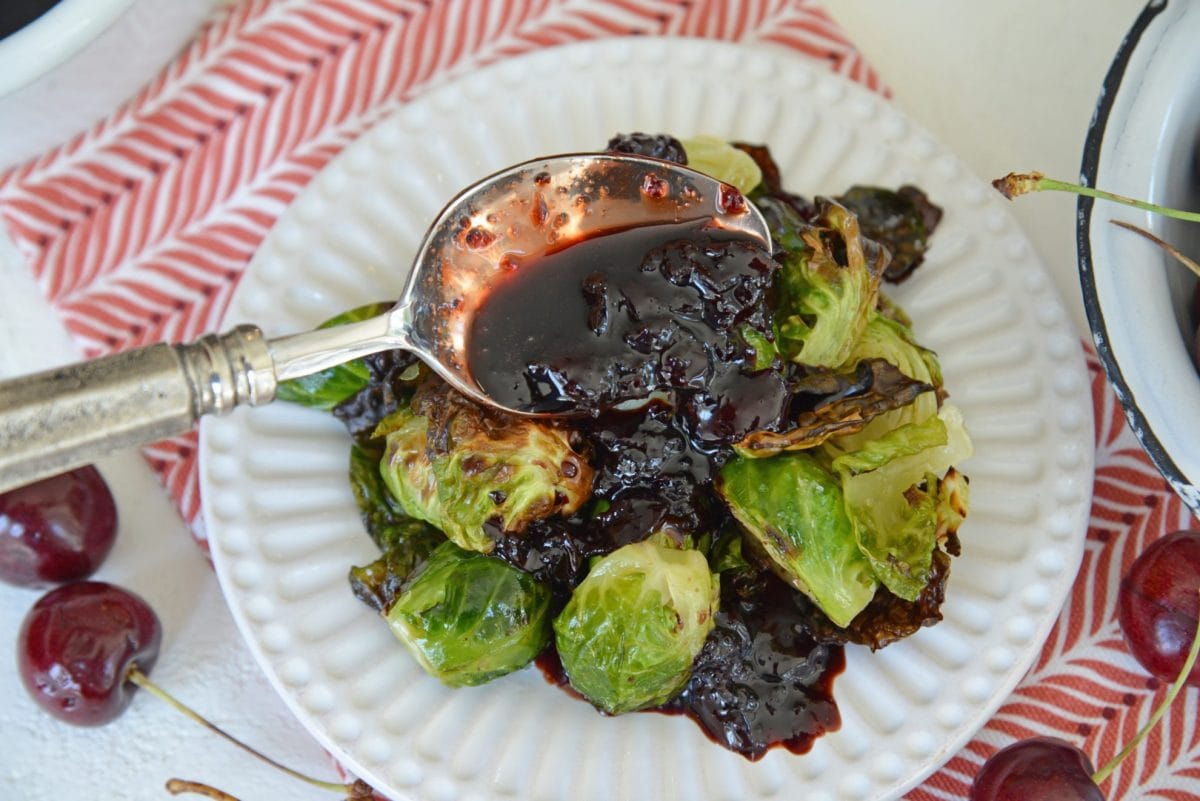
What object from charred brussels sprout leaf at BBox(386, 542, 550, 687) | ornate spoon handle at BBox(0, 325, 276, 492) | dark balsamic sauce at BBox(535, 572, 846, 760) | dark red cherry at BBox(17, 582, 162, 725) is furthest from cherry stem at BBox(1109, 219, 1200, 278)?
dark red cherry at BBox(17, 582, 162, 725)

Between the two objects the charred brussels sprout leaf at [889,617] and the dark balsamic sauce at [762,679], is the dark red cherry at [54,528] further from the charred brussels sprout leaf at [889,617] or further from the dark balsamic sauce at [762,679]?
the charred brussels sprout leaf at [889,617]

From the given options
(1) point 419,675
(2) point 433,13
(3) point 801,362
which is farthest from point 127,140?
(3) point 801,362

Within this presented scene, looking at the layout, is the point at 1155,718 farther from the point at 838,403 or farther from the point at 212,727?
the point at 212,727

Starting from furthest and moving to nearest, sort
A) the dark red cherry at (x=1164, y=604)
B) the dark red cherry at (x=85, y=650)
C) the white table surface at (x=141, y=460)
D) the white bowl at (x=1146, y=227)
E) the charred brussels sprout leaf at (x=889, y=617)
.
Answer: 1. the white table surface at (x=141, y=460)
2. the dark red cherry at (x=85, y=650)
3. the dark red cherry at (x=1164, y=604)
4. the charred brussels sprout leaf at (x=889, y=617)
5. the white bowl at (x=1146, y=227)

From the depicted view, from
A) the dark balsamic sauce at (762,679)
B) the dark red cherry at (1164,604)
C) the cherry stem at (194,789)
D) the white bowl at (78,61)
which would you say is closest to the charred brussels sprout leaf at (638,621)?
the dark balsamic sauce at (762,679)

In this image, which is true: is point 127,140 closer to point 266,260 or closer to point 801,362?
point 266,260
